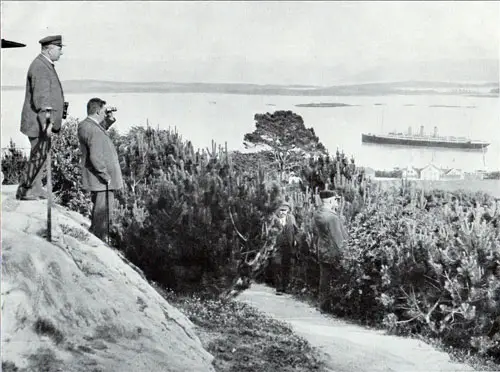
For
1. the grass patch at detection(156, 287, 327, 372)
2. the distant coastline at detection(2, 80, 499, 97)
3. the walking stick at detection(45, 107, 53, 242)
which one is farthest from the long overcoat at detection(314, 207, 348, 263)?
the walking stick at detection(45, 107, 53, 242)

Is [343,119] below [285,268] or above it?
above

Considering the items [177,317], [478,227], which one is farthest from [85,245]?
[478,227]

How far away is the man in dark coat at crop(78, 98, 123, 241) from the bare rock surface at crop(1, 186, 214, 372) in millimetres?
223

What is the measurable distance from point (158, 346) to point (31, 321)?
0.84 meters

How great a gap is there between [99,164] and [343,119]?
1.79 meters

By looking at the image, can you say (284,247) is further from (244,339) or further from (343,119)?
(343,119)

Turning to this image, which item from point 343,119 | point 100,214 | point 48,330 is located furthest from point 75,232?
point 343,119

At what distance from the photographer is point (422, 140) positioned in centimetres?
489

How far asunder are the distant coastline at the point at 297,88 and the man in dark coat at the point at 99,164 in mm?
144

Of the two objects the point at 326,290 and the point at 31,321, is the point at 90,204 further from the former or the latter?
the point at 326,290

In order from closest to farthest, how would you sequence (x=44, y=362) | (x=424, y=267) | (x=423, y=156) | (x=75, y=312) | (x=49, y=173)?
(x=44, y=362)
(x=75, y=312)
(x=49, y=173)
(x=424, y=267)
(x=423, y=156)

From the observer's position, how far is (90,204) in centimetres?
485

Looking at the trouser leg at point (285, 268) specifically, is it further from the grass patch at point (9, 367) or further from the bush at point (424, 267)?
the grass patch at point (9, 367)

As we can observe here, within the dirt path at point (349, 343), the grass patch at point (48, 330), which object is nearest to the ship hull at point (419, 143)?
the dirt path at point (349, 343)
